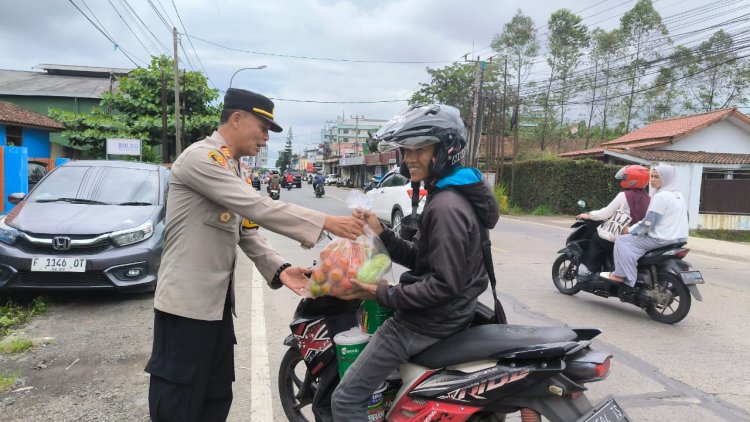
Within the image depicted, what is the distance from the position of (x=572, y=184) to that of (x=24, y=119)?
26.4 metres

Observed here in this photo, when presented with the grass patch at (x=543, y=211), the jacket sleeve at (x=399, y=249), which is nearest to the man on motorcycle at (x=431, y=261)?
the jacket sleeve at (x=399, y=249)

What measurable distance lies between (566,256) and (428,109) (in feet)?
16.9

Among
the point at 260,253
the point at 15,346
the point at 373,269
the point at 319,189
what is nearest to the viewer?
the point at 373,269

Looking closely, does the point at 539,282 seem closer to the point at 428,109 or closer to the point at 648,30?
the point at 428,109

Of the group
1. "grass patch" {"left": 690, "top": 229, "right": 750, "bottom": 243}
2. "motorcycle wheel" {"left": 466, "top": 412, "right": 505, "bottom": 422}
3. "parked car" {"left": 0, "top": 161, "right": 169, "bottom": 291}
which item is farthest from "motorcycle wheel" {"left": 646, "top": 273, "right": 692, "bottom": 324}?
"grass patch" {"left": 690, "top": 229, "right": 750, "bottom": 243}

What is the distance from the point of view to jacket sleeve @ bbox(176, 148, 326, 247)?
2.13m

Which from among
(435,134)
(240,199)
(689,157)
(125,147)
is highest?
(689,157)

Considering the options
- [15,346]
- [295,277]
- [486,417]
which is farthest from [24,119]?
[486,417]

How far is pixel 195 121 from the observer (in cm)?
2759

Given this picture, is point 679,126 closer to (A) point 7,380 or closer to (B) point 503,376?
(B) point 503,376

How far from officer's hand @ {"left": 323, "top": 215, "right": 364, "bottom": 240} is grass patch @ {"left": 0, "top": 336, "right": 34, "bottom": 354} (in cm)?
356

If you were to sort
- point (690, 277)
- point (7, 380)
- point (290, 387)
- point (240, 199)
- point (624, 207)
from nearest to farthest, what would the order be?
point (240, 199)
point (290, 387)
point (7, 380)
point (690, 277)
point (624, 207)

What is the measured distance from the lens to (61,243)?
5117 mm

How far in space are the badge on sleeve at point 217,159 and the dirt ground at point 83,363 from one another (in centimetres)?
192
